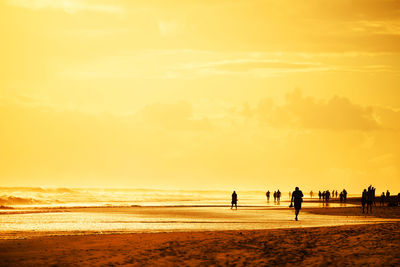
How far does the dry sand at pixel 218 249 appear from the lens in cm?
1664

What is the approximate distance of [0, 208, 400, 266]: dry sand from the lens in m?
16.6

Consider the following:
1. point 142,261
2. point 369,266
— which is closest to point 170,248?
point 142,261

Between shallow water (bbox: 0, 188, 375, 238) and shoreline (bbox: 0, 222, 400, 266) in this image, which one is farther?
shallow water (bbox: 0, 188, 375, 238)

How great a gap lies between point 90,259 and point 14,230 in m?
12.2

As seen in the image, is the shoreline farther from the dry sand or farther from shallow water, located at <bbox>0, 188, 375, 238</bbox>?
shallow water, located at <bbox>0, 188, 375, 238</bbox>

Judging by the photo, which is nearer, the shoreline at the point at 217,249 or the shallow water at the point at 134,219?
the shoreline at the point at 217,249

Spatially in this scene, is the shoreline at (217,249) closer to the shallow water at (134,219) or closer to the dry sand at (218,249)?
the dry sand at (218,249)

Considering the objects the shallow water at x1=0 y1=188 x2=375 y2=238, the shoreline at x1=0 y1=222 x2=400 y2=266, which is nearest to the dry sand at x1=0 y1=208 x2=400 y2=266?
the shoreline at x1=0 y1=222 x2=400 y2=266

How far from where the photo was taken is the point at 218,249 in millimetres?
19125

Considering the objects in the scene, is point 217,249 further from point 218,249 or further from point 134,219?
point 134,219

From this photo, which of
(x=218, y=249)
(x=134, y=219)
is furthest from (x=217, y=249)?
(x=134, y=219)

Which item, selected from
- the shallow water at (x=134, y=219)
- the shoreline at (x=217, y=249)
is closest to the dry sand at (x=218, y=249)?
the shoreline at (x=217, y=249)

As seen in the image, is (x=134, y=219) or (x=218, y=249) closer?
(x=218, y=249)

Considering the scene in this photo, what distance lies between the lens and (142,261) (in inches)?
669
